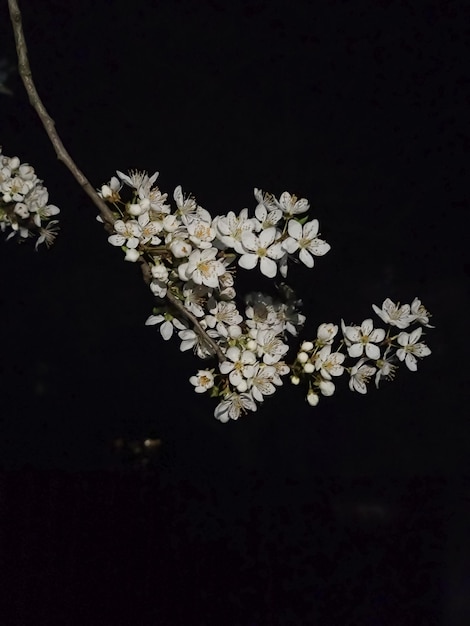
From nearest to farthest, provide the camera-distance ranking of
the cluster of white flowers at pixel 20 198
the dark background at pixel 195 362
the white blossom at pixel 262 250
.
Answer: the white blossom at pixel 262 250 → the cluster of white flowers at pixel 20 198 → the dark background at pixel 195 362

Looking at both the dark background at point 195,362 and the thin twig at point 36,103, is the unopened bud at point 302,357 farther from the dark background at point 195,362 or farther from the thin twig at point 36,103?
the dark background at point 195,362

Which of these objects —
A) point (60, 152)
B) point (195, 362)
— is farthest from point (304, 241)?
point (195, 362)

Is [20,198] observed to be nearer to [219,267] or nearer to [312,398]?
[219,267]

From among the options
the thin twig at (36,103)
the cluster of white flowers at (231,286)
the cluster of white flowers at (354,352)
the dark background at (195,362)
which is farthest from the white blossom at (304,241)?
the dark background at (195,362)

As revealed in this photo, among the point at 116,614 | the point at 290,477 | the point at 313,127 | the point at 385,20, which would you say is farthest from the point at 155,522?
the point at 385,20

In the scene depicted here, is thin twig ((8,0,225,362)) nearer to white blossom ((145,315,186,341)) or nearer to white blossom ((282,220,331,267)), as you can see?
white blossom ((145,315,186,341))

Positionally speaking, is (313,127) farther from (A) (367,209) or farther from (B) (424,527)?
(B) (424,527)

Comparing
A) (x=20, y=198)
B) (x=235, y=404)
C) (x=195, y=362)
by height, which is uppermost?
(x=195, y=362)

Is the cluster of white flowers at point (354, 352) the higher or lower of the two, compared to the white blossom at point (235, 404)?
higher
